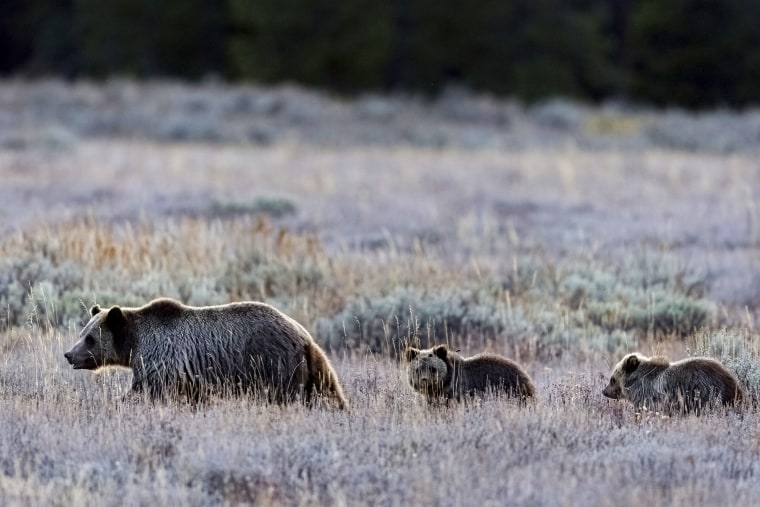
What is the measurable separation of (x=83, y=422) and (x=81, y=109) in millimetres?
26649

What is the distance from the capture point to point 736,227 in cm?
1617

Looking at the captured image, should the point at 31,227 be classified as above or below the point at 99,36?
below

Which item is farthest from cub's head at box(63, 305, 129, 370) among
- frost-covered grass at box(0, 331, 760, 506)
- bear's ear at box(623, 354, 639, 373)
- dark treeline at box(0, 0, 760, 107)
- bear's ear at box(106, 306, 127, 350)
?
dark treeline at box(0, 0, 760, 107)

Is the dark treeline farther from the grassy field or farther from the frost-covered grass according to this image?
the frost-covered grass

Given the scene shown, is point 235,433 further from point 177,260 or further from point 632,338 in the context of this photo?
point 177,260

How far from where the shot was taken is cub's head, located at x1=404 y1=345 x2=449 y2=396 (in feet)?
26.0

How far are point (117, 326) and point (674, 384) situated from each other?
3566 millimetres

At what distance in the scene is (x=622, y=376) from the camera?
26.2 ft

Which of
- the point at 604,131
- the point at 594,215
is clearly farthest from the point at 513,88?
the point at 594,215

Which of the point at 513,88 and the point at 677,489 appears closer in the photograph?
the point at 677,489

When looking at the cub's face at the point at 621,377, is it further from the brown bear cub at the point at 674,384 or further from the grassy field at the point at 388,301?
the grassy field at the point at 388,301

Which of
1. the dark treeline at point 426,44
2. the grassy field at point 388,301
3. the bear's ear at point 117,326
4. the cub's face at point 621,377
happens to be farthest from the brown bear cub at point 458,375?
the dark treeline at point 426,44

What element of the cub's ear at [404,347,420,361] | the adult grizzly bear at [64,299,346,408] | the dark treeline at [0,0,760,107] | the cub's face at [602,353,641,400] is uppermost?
the dark treeline at [0,0,760,107]

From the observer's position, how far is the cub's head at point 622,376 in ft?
26.0
